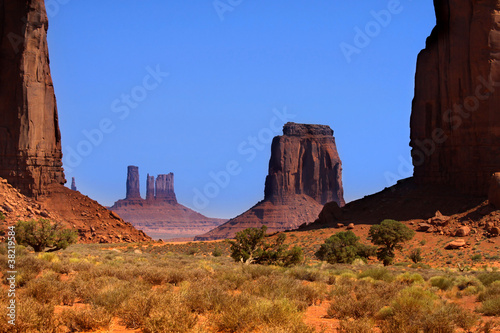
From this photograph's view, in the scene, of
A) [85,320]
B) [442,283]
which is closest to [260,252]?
[442,283]

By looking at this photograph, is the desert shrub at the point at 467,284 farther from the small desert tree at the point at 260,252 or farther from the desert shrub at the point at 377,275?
the small desert tree at the point at 260,252

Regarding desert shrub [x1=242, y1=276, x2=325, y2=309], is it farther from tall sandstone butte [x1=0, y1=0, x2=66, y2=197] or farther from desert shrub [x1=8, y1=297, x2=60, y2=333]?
tall sandstone butte [x1=0, y1=0, x2=66, y2=197]

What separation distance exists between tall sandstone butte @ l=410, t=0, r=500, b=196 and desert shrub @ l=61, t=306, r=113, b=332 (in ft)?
144

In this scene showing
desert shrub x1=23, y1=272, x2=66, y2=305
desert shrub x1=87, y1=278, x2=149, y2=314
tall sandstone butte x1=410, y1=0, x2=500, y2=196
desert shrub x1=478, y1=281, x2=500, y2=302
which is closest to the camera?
desert shrub x1=87, y1=278, x2=149, y2=314

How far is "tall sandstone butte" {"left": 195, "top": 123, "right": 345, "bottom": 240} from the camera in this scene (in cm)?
11900

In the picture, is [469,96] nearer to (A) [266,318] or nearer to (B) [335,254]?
(B) [335,254]

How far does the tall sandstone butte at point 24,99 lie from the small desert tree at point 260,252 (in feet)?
90.0

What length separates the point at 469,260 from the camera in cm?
3762

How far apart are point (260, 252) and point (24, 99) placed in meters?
30.5

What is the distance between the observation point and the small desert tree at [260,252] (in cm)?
2764

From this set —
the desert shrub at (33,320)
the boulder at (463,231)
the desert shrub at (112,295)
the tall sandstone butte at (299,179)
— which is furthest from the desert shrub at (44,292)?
the tall sandstone butte at (299,179)

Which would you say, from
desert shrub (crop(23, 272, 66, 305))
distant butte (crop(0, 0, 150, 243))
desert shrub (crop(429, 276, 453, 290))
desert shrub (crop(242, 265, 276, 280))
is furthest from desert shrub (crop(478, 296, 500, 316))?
distant butte (crop(0, 0, 150, 243))

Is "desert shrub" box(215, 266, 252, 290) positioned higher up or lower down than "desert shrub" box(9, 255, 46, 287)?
lower down

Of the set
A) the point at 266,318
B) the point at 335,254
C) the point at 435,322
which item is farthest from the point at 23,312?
the point at 335,254
